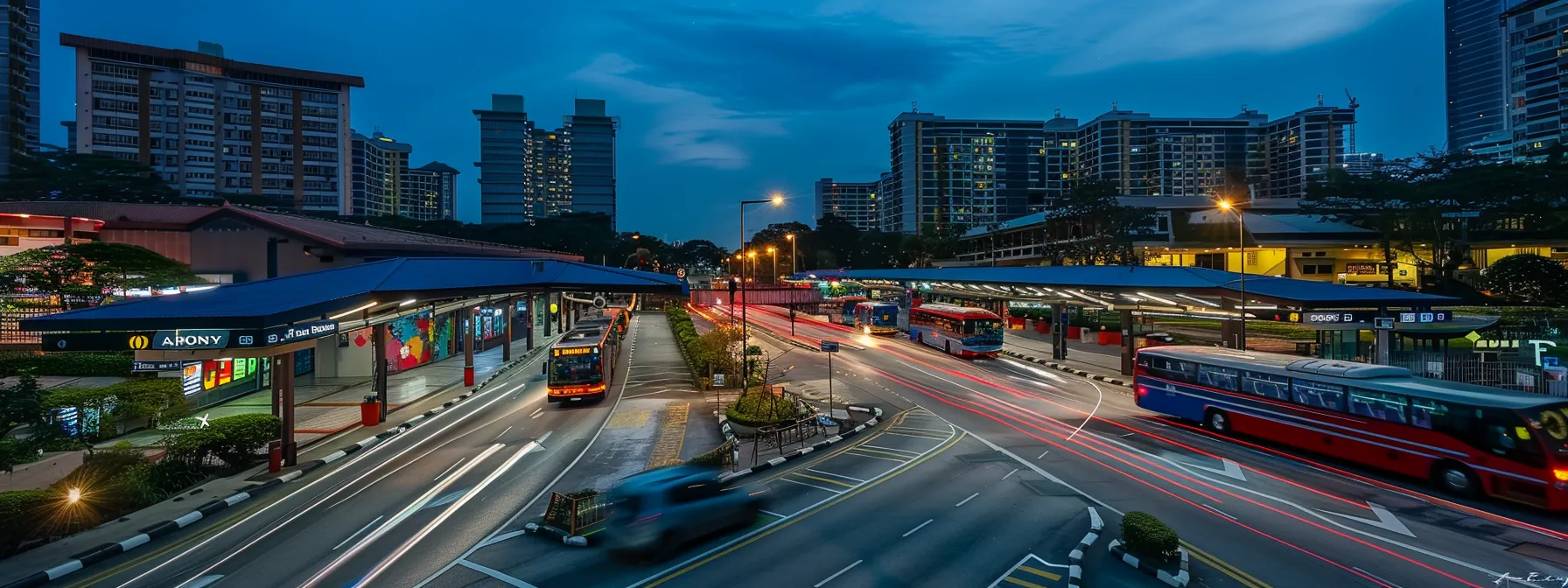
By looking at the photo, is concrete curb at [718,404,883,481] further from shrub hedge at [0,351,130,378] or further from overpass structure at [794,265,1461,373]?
shrub hedge at [0,351,130,378]

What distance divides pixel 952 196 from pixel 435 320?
163498mm

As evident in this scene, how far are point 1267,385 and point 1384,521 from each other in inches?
292

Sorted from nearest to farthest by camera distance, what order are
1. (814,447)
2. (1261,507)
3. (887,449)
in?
(1261,507) < (887,449) < (814,447)

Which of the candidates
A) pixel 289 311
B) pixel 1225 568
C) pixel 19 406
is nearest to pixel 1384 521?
pixel 1225 568

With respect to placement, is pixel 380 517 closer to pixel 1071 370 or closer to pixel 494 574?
pixel 494 574

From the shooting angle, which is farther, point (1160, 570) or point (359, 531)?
point (359, 531)

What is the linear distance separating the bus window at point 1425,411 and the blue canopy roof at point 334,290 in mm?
22569

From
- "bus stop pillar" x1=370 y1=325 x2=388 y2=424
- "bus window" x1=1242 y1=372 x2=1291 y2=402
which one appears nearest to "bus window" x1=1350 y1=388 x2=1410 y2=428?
"bus window" x1=1242 y1=372 x2=1291 y2=402

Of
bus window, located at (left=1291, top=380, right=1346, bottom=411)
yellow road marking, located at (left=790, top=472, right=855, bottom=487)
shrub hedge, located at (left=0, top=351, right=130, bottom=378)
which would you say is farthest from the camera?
shrub hedge, located at (left=0, top=351, right=130, bottom=378)

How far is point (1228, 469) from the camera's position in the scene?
19531mm

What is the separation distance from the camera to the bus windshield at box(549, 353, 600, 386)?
1219 inches

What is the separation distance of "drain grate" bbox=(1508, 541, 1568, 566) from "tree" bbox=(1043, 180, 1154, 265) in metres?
56.4

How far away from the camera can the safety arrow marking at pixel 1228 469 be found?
1878cm

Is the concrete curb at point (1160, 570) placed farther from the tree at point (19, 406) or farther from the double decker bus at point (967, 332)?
the double decker bus at point (967, 332)
